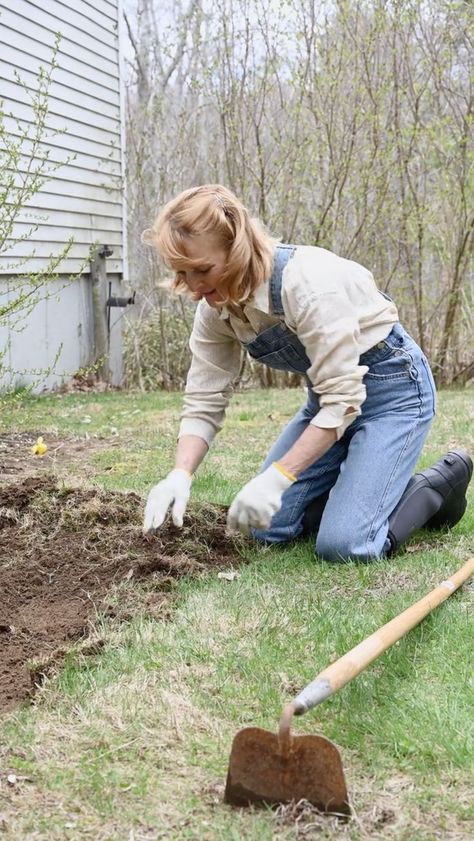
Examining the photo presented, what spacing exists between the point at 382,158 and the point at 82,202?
3.05 metres

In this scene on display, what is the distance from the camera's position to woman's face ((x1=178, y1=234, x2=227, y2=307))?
2760mm

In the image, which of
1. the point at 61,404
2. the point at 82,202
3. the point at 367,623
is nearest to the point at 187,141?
the point at 82,202

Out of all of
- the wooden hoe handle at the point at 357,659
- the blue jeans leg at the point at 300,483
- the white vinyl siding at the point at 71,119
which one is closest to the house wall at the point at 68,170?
the white vinyl siding at the point at 71,119

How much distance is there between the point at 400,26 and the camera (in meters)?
8.52

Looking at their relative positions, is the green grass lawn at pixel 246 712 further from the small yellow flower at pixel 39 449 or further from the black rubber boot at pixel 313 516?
the small yellow flower at pixel 39 449

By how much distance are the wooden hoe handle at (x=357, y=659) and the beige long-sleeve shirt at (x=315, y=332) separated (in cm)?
72

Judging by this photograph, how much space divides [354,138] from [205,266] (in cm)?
661

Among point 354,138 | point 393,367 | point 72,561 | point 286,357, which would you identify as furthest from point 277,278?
point 354,138

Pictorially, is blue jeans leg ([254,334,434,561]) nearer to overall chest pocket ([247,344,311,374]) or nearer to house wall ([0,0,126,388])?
overall chest pocket ([247,344,311,374])

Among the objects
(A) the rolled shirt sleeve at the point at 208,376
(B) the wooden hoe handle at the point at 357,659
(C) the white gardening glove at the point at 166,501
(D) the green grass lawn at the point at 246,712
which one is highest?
(A) the rolled shirt sleeve at the point at 208,376

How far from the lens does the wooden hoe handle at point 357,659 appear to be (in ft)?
5.83

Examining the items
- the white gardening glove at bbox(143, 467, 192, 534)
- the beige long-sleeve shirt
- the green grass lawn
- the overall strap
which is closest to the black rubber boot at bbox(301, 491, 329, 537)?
the green grass lawn

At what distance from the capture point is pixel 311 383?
130 inches

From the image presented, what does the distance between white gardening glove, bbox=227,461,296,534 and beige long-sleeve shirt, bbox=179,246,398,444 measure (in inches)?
9.0
